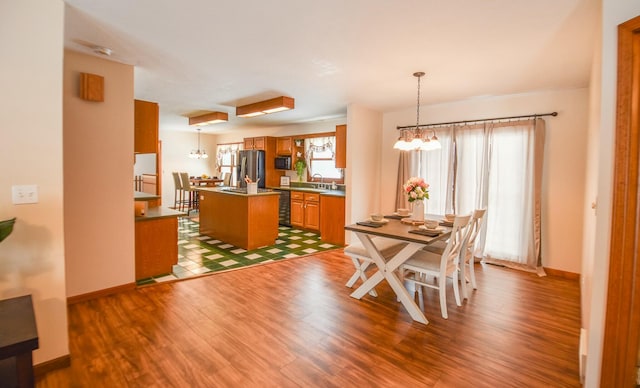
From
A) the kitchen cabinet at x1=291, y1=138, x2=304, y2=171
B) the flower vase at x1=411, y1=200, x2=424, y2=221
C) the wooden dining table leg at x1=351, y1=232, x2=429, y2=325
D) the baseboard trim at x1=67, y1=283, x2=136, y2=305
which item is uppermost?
the kitchen cabinet at x1=291, y1=138, x2=304, y2=171

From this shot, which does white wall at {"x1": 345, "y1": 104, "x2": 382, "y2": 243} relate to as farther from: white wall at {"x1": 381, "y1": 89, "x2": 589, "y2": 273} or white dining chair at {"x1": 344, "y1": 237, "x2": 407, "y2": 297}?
white wall at {"x1": 381, "y1": 89, "x2": 589, "y2": 273}

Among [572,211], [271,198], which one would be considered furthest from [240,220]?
[572,211]

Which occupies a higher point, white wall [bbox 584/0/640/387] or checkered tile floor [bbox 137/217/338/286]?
white wall [bbox 584/0/640/387]

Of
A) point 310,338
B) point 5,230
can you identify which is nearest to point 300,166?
point 310,338

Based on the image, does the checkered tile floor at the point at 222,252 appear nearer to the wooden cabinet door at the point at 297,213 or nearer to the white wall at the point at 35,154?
the wooden cabinet door at the point at 297,213

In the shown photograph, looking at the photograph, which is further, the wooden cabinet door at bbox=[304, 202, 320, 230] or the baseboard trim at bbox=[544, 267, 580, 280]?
the wooden cabinet door at bbox=[304, 202, 320, 230]

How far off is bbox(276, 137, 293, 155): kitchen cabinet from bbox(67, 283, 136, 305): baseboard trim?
4882mm

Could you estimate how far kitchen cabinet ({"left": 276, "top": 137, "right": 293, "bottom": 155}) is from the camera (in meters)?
7.48

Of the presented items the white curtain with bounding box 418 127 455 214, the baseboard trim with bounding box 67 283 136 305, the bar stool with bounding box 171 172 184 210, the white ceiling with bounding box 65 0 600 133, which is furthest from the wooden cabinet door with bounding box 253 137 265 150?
the baseboard trim with bounding box 67 283 136 305

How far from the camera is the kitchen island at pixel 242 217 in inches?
192

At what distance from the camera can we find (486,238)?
4.53m

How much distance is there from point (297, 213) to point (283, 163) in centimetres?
153

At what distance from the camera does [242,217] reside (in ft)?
16.1

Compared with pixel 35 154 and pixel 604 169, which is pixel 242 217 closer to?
pixel 35 154
